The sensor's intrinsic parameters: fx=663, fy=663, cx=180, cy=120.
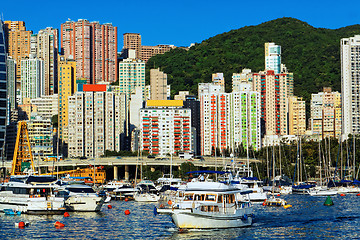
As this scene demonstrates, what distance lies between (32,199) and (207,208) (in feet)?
86.5

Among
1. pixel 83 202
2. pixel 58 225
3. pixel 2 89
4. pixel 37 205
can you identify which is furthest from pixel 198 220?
pixel 2 89

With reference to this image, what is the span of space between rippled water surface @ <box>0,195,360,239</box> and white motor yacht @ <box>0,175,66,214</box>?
139 centimetres

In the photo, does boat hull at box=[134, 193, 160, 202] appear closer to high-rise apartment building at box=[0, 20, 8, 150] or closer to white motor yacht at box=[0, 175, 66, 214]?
white motor yacht at box=[0, 175, 66, 214]

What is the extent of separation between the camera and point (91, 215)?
80.3m

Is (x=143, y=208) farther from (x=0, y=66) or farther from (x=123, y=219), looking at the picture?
(x=0, y=66)

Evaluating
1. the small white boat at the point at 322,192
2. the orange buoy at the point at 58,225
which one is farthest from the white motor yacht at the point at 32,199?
the small white boat at the point at 322,192

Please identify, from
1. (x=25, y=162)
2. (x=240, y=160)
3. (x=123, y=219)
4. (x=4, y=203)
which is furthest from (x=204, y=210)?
(x=240, y=160)

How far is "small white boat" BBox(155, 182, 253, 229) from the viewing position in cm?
6162

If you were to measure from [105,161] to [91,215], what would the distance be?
113 meters

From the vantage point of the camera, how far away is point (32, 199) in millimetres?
79438

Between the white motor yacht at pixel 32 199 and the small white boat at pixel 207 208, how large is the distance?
66.6ft

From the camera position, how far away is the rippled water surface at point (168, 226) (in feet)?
208

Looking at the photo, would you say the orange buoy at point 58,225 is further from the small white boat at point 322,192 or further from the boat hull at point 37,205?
the small white boat at point 322,192

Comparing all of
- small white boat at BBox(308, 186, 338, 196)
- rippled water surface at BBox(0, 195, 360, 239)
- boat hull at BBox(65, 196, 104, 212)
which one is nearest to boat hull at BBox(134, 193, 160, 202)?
rippled water surface at BBox(0, 195, 360, 239)
